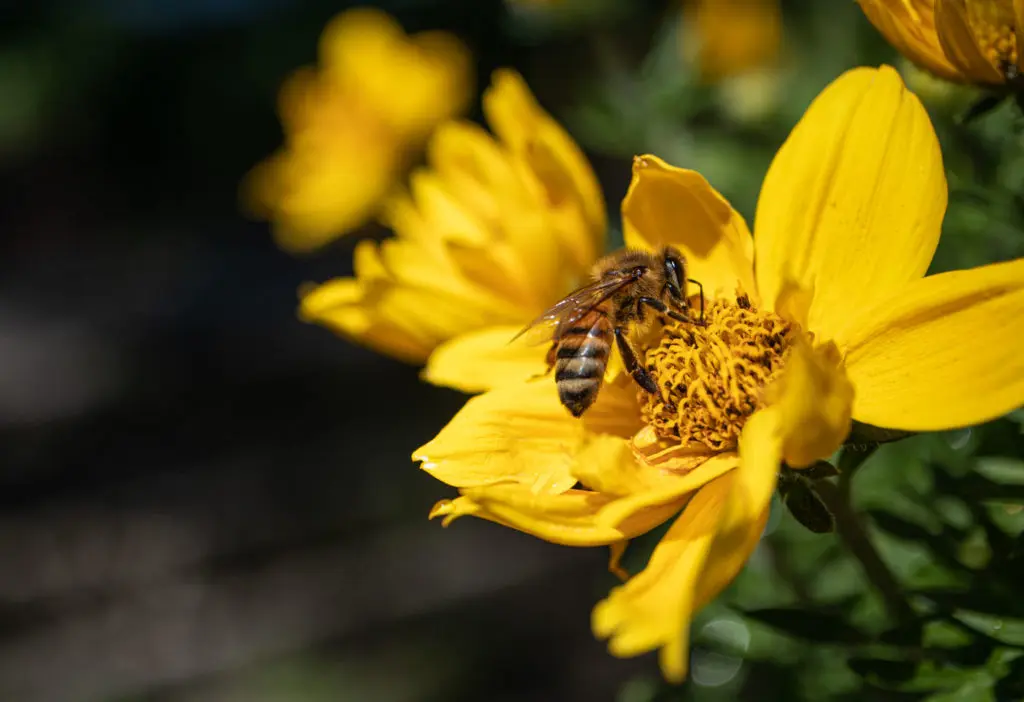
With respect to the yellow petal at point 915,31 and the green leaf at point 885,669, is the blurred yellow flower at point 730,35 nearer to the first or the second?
the yellow petal at point 915,31

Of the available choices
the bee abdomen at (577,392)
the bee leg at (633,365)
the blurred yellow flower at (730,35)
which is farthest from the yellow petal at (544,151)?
the blurred yellow flower at (730,35)

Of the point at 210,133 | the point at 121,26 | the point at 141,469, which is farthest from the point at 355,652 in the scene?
the point at 121,26

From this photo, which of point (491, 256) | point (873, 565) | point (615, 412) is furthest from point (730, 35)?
point (873, 565)

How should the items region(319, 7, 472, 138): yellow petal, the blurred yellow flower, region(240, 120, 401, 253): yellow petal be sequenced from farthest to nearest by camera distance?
region(240, 120, 401, 253): yellow petal
region(319, 7, 472, 138): yellow petal
the blurred yellow flower

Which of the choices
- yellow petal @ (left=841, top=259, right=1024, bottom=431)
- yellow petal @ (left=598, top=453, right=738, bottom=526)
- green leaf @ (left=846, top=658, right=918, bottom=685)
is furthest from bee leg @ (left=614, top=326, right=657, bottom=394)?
green leaf @ (left=846, top=658, right=918, bottom=685)

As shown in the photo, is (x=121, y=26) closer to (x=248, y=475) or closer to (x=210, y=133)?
(x=210, y=133)

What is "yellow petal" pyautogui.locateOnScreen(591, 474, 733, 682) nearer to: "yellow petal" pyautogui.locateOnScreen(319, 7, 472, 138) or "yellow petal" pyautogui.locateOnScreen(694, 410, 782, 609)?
"yellow petal" pyautogui.locateOnScreen(694, 410, 782, 609)
